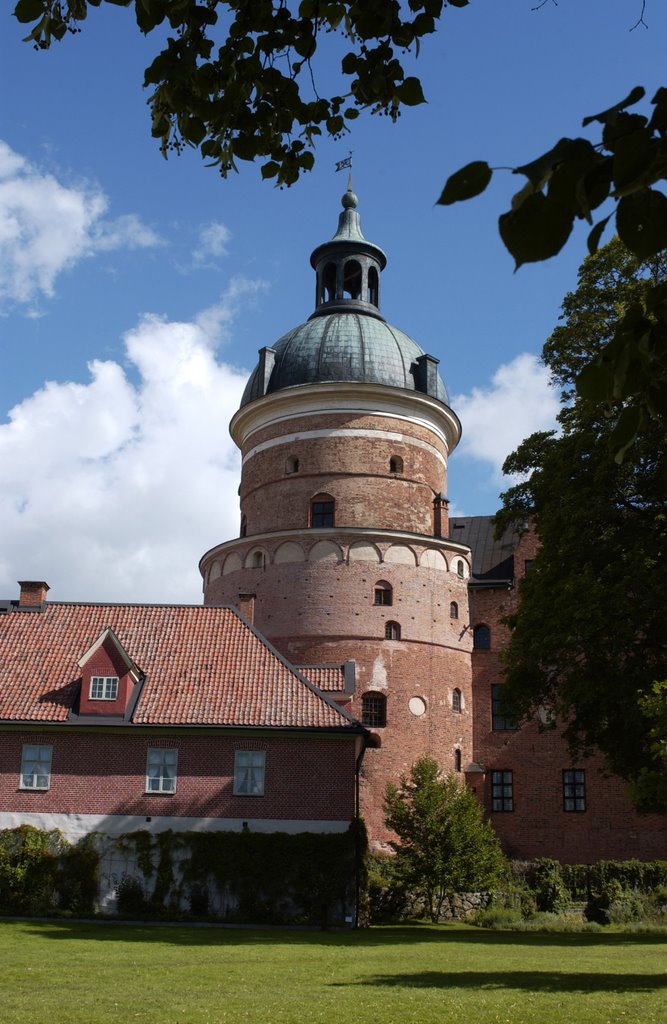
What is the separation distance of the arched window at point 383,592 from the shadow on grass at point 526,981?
69.3 ft

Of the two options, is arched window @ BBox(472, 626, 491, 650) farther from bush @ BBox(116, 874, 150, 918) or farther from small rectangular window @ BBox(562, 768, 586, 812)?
bush @ BBox(116, 874, 150, 918)

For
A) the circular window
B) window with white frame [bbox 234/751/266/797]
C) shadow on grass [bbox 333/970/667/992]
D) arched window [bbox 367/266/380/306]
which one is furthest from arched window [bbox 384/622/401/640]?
shadow on grass [bbox 333/970/667/992]

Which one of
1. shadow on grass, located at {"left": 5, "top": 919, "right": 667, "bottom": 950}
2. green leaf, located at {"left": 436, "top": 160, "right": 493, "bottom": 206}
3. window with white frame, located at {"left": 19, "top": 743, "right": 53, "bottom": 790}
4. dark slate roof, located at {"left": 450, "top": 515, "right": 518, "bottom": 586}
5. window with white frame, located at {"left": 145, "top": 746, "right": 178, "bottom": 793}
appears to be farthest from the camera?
dark slate roof, located at {"left": 450, "top": 515, "right": 518, "bottom": 586}

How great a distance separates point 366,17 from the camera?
4926 mm

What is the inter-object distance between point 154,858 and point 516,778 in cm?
1657

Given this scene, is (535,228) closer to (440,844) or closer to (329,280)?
(440,844)

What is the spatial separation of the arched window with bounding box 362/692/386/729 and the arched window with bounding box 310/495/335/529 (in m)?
6.34

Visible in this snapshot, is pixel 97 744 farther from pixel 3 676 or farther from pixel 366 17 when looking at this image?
pixel 366 17

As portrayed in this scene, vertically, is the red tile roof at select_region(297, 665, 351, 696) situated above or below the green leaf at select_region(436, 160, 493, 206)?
above

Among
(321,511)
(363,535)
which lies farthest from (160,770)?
(321,511)

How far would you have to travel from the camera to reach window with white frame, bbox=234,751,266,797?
988 inches

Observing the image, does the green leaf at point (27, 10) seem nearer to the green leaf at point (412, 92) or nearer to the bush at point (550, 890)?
the green leaf at point (412, 92)

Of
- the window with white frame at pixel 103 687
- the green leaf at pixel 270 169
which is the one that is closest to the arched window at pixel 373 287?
the window with white frame at pixel 103 687

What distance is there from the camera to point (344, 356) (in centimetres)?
3869
